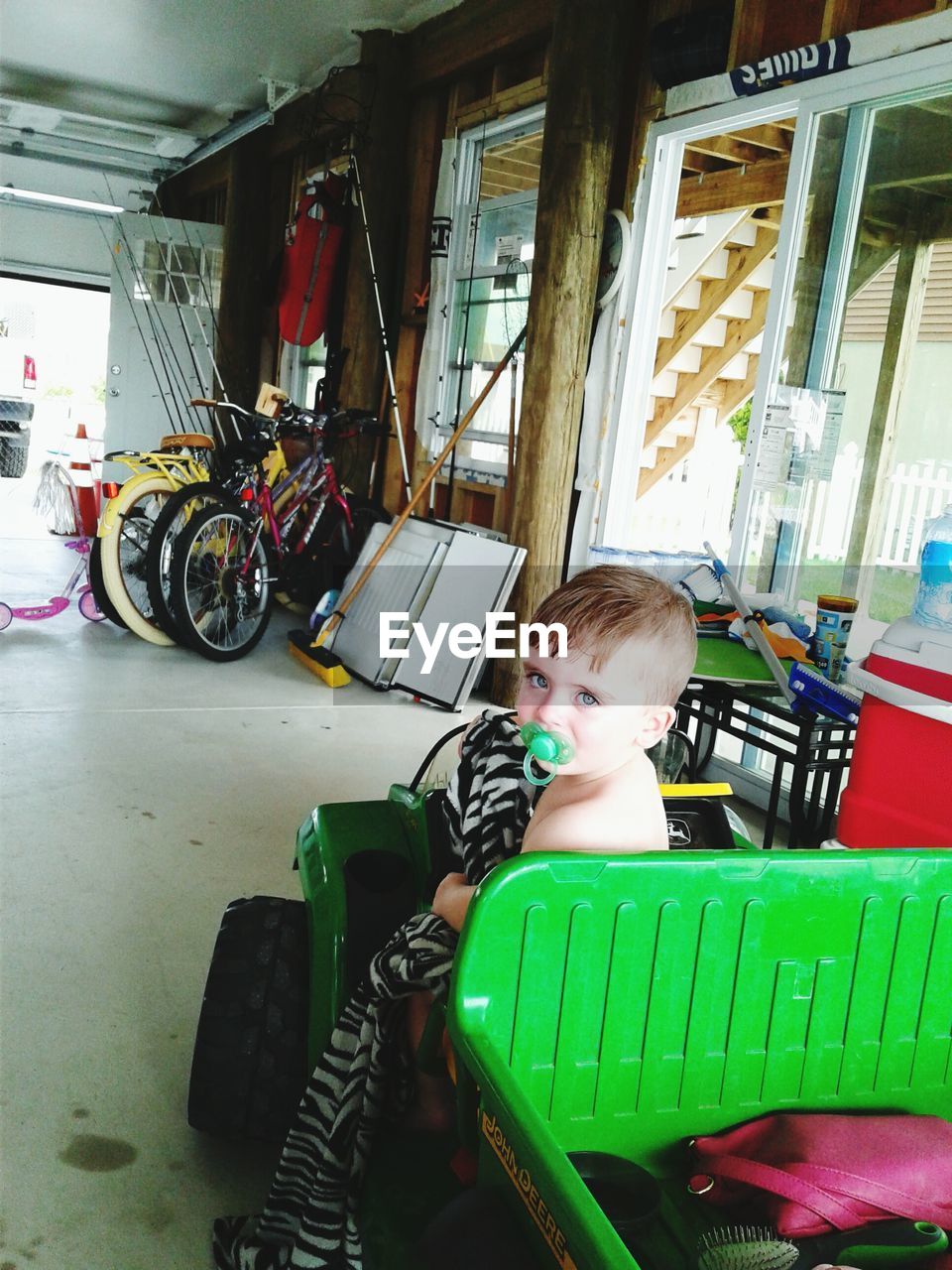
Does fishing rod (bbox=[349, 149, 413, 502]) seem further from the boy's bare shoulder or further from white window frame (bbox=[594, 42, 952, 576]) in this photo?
the boy's bare shoulder

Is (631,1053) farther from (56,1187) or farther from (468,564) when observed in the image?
(468,564)

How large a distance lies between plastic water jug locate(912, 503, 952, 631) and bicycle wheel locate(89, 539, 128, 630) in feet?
11.6

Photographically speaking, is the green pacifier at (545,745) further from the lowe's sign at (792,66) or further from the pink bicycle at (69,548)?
the pink bicycle at (69,548)

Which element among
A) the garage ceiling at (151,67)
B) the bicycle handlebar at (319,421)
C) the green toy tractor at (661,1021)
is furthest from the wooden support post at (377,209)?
the green toy tractor at (661,1021)

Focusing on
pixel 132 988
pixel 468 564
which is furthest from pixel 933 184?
pixel 132 988

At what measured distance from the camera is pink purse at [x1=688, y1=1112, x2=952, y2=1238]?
1085mm

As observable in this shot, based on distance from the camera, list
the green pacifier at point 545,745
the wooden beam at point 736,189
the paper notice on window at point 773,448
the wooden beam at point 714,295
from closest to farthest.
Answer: the green pacifier at point 545,745
the paper notice on window at point 773,448
the wooden beam at point 736,189
the wooden beam at point 714,295

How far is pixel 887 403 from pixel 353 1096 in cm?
269

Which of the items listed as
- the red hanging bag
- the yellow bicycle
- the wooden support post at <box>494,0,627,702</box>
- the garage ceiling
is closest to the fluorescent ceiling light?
the garage ceiling

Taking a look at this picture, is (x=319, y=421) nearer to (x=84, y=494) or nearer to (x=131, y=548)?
(x=131, y=548)

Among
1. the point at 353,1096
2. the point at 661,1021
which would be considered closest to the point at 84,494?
the point at 353,1096

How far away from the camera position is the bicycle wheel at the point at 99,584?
4934 millimetres

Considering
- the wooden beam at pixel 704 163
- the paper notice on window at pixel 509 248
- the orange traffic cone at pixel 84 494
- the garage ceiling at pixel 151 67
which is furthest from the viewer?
the orange traffic cone at pixel 84 494

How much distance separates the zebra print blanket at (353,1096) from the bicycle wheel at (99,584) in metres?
3.80
